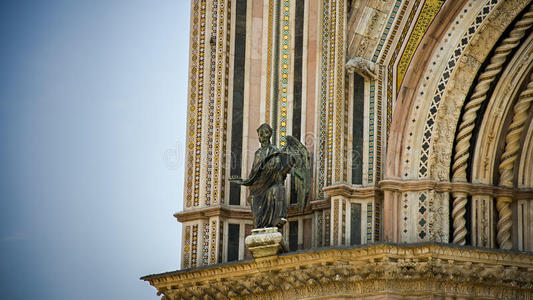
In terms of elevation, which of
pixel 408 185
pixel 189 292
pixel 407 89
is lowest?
pixel 189 292

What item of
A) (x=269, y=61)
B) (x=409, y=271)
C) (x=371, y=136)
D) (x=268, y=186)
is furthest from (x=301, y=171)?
(x=409, y=271)

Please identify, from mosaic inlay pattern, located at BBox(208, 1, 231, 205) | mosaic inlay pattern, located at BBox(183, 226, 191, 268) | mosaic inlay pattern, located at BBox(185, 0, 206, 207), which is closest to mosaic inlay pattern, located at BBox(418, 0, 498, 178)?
mosaic inlay pattern, located at BBox(208, 1, 231, 205)

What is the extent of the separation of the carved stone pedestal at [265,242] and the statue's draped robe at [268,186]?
0.19m

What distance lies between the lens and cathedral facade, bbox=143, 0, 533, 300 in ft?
56.9

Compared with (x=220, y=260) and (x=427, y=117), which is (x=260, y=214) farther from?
(x=427, y=117)

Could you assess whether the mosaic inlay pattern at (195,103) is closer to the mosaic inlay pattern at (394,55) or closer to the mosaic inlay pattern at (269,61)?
the mosaic inlay pattern at (269,61)

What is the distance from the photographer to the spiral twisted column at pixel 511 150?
18094 millimetres

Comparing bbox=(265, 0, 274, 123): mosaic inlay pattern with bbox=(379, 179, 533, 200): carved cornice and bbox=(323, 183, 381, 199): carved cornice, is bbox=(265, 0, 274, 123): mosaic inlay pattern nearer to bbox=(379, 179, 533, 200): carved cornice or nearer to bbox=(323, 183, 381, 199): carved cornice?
bbox=(323, 183, 381, 199): carved cornice

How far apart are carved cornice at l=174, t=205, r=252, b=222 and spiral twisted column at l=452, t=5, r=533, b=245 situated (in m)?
2.63

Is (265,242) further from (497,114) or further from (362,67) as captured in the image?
(497,114)

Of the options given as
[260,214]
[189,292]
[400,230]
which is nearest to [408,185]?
[400,230]

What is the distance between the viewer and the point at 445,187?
17.9 metres

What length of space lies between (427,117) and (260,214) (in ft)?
7.42

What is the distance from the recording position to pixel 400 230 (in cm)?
1778
